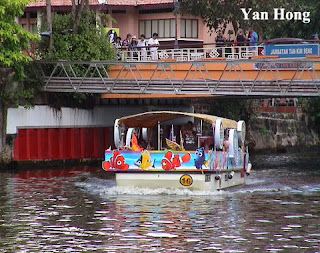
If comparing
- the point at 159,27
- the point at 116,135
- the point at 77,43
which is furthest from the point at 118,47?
the point at 159,27

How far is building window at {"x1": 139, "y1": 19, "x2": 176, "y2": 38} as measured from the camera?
3627 inches

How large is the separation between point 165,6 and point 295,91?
37.4m

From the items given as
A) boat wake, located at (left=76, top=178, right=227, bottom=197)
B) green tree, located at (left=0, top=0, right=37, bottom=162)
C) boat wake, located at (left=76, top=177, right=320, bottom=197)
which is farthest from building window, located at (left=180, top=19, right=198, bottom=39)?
boat wake, located at (left=76, top=178, right=227, bottom=197)

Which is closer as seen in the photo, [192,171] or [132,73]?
[192,171]

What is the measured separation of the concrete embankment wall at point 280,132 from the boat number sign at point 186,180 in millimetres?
36749

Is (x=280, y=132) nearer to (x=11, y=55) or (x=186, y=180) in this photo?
(x=11, y=55)

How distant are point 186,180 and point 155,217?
6971mm

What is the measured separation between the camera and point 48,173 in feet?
185

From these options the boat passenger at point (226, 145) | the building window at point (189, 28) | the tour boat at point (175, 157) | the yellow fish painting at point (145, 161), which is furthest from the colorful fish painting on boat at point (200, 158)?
the building window at point (189, 28)

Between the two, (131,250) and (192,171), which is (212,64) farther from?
(131,250)

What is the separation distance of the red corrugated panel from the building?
79.5 feet

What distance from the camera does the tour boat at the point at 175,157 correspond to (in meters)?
42.7

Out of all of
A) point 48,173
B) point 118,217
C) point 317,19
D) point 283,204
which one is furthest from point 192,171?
point 317,19

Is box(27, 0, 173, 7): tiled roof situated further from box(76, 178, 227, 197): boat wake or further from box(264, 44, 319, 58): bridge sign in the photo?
box(76, 178, 227, 197): boat wake
